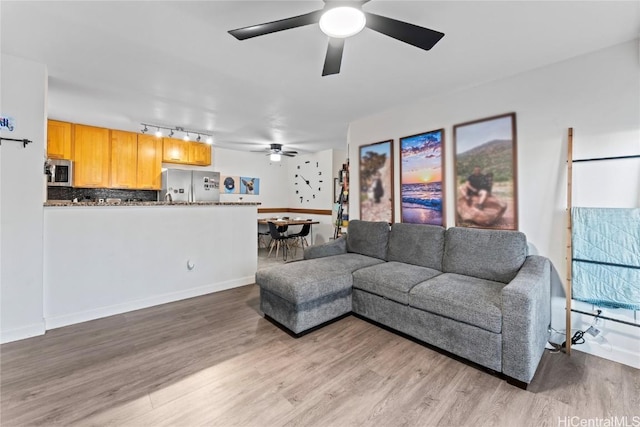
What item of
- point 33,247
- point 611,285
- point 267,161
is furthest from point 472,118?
point 267,161

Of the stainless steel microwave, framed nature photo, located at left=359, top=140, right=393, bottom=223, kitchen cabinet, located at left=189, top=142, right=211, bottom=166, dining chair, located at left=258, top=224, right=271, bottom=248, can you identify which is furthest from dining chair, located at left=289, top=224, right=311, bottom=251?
the stainless steel microwave

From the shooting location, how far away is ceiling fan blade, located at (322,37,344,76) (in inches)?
68.1

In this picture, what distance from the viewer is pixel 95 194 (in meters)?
4.93

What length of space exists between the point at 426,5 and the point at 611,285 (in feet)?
7.75

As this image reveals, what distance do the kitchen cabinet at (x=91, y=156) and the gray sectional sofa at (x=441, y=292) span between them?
3892mm

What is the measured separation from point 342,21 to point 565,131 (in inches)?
83.2

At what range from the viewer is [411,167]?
11.0ft

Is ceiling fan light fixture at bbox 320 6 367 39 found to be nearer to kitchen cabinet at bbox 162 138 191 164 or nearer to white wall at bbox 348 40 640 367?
white wall at bbox 348 40 640 367

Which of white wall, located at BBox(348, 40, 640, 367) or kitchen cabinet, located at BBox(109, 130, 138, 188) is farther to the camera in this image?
kitchen cabinet, located at BBox(109, 130, 138, 188)

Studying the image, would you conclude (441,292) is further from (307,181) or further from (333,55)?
(307,181)

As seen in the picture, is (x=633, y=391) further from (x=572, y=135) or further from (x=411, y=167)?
(x=411, y=167)

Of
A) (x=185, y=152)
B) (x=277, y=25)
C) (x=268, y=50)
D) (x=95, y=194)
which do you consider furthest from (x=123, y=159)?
(x=277, y=25)

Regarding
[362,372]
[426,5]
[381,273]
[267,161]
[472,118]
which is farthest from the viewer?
[267,161]

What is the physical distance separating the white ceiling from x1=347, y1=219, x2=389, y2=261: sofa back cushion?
1.51 m
